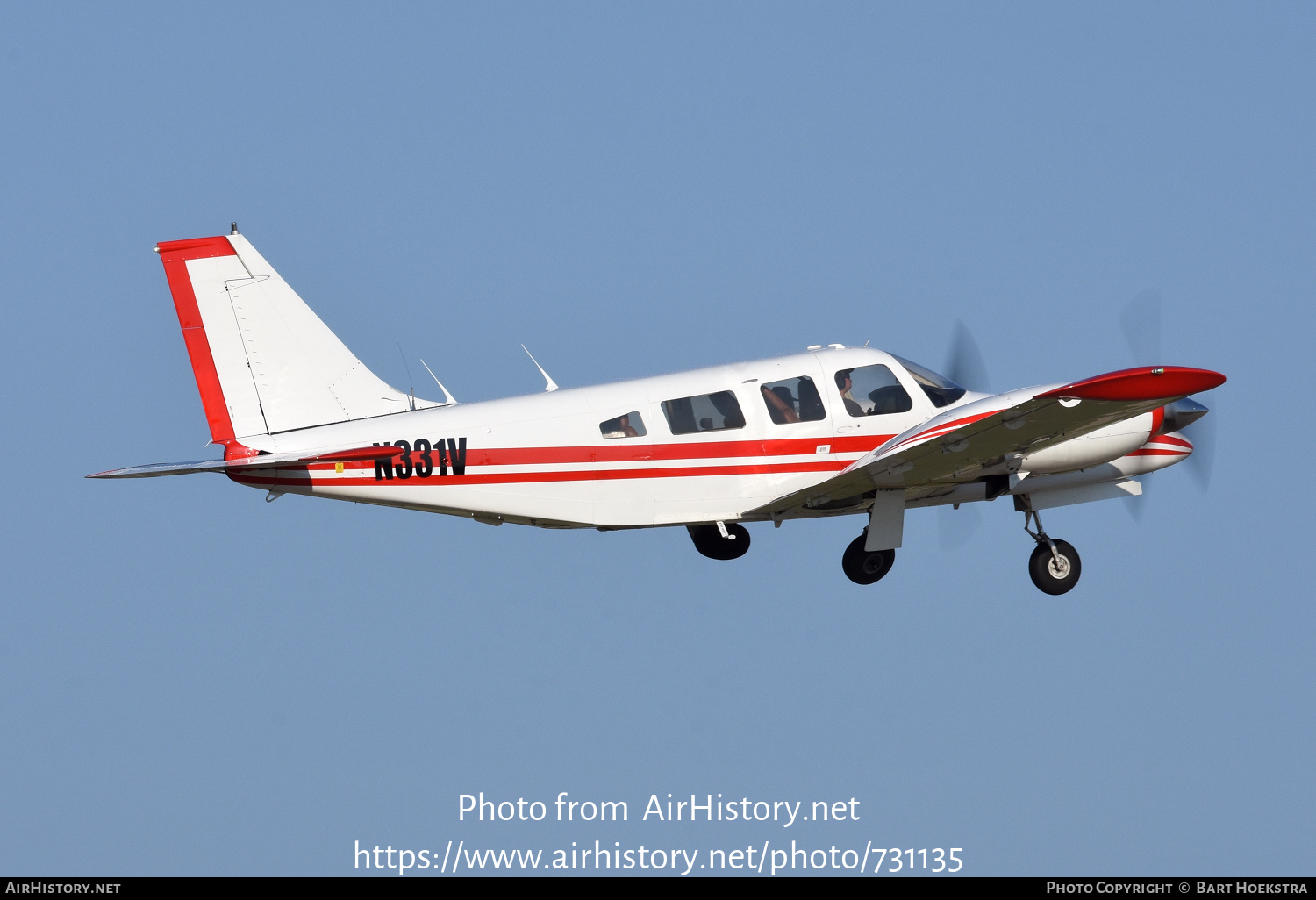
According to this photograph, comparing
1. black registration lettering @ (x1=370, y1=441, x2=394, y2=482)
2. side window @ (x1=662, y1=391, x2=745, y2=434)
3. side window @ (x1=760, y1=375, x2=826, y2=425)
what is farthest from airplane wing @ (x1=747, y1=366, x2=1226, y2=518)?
black registration lettering @ (x1=370, y1=441, x2=394, y2=482)

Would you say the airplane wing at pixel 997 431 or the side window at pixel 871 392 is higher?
the side window at pixel 871 392

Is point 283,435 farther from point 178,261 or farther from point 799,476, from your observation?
point 799,476

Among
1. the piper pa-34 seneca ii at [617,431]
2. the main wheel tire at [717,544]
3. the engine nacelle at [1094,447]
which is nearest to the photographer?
the piper pa-34 seneca ii at [617,431]

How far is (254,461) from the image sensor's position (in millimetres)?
15719

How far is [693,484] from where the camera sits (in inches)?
664

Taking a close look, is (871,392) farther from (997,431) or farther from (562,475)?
(562,475)

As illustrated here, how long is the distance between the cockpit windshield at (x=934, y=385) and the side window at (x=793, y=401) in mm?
1203

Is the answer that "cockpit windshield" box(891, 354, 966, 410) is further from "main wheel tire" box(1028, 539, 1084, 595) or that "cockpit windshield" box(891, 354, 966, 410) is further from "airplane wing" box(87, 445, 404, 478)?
"airplane wing" box(87, 445, 404, 478)

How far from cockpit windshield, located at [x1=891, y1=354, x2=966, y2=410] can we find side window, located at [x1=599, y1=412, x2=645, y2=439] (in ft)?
10.6

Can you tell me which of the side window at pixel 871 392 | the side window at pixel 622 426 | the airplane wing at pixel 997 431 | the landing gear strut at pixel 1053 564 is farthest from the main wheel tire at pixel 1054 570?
the side window at pixel 622 426

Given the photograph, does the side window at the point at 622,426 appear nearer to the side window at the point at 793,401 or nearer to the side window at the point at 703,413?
the side window at the point at 703,413

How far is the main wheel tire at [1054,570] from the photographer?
61.2ft

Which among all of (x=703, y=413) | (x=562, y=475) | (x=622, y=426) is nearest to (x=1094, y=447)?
(x=703, y=413)

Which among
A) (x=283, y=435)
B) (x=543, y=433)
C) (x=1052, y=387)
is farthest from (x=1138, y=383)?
(x=283, y=435)
